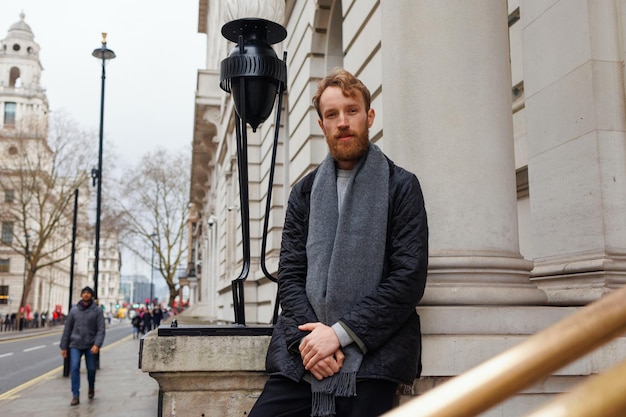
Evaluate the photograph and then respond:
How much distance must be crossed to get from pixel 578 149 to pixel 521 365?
4.32m

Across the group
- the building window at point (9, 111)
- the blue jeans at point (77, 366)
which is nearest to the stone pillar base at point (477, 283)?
the blue jeans at point (77, 366)

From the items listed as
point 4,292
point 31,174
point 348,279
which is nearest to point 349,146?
point 348,279

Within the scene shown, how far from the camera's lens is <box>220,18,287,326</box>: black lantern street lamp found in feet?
13.5

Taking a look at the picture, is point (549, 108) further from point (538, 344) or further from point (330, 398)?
point (538, 344)

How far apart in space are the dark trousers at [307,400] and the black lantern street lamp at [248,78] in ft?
5.26

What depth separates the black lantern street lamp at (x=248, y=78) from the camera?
13.5 ft

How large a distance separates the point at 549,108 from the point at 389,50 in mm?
1782

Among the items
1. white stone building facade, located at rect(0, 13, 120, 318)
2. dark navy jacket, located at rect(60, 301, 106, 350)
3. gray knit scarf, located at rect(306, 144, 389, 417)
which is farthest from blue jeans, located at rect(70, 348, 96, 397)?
white stone building facade, located at rect(0, 13, 120, 318)

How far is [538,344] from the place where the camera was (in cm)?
106

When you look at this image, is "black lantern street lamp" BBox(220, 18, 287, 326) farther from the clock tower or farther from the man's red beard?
the clock tower

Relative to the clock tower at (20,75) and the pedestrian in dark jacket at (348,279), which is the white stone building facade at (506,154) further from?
the clock tower at (20,75)

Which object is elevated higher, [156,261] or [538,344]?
[156,261]

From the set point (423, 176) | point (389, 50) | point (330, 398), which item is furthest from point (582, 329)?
point (389, 50)

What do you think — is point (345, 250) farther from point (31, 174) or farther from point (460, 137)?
point (31, 174)
